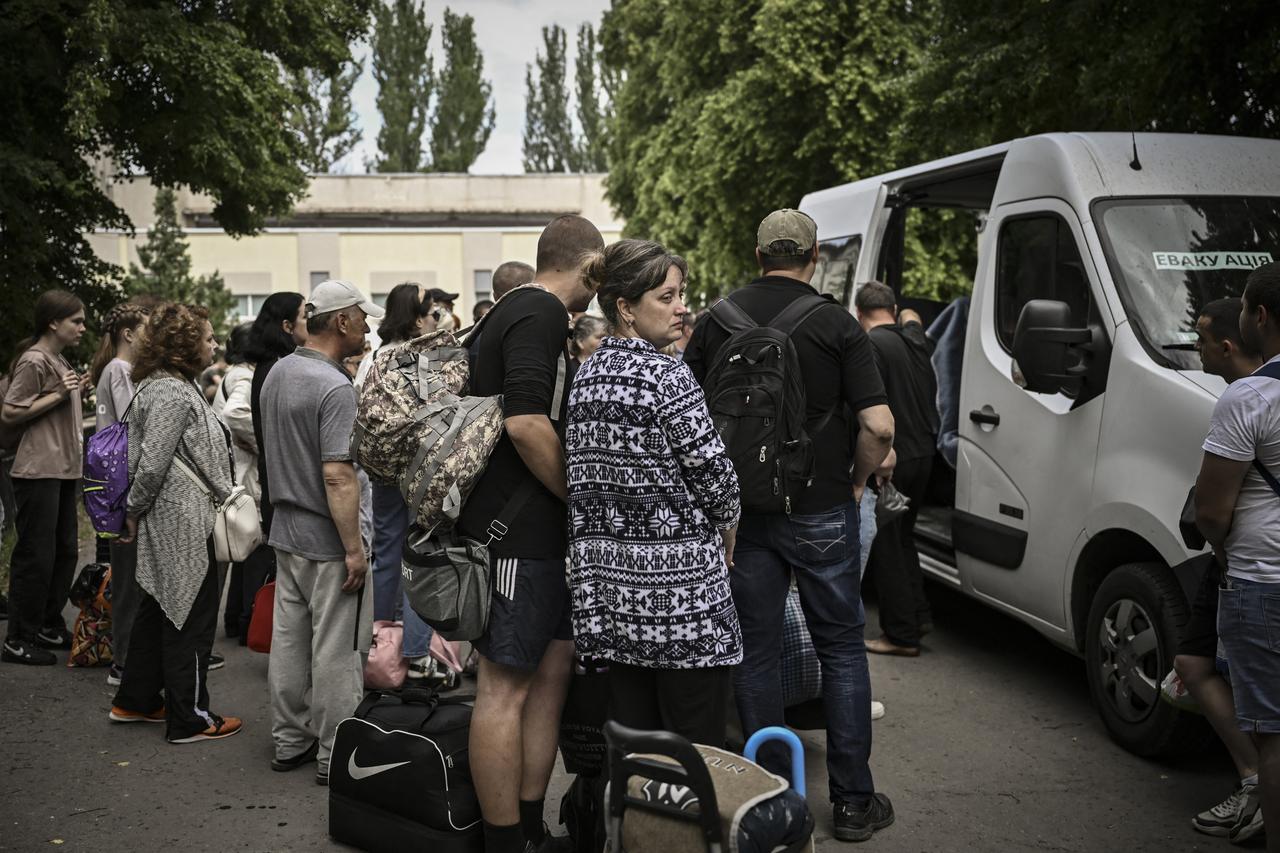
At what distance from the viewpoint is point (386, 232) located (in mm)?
43062

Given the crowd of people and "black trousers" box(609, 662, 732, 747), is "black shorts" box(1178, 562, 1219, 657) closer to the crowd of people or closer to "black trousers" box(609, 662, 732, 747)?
the crowd of people

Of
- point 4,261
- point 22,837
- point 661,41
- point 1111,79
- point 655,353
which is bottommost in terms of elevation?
point 22,837

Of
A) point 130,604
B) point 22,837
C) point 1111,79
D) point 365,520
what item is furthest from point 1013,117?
point 22,837

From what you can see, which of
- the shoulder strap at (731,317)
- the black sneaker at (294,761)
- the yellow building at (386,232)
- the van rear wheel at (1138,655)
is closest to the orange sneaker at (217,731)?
the black sneaker at (294,761)

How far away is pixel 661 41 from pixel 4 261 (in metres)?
18.3

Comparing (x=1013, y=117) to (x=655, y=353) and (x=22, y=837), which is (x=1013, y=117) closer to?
(x=655, y=353)

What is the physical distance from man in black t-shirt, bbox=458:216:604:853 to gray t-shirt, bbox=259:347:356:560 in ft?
3.75

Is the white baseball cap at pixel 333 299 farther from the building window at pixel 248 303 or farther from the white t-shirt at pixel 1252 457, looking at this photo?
the building window at pixel 248 303

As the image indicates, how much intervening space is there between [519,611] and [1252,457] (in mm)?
2234

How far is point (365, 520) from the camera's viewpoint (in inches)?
245

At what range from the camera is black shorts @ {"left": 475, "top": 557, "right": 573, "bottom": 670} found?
3.76 meters

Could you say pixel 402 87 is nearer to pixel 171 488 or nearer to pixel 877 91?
pixel 877 91

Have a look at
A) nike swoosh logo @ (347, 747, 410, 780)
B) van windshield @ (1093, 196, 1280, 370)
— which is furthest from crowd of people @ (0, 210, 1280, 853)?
van windshield @ (1093, 196, 1280, 370)

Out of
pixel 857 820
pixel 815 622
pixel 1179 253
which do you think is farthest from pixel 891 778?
pixel 1179 253
